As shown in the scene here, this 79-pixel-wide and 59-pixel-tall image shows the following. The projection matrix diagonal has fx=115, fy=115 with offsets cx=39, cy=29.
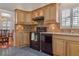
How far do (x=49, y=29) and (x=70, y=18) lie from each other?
15.1 inches

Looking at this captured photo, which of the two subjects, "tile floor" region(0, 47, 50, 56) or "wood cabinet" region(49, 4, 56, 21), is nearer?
"wood cabinet" region(49, 4, 56, 21)

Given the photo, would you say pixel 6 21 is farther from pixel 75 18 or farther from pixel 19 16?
pixel 75 18

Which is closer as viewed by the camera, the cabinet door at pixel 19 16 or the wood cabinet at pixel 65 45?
the wood cabinet at pixel 65 45

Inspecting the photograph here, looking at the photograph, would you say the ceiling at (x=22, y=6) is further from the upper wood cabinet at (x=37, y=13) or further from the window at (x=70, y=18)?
the window at (x=70, y=18)

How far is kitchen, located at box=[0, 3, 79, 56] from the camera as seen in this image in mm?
1857

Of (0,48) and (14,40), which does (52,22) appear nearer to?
(14,40)

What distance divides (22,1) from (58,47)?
1.01m

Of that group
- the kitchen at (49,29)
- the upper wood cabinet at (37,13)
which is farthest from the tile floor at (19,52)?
the upper wood cabinet at (37,13)

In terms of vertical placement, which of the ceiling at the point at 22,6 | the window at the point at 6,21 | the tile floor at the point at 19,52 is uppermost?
the ceiling at the point at 22,6

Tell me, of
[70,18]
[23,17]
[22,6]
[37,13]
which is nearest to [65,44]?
[70,18]

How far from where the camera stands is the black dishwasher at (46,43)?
6.61 feet

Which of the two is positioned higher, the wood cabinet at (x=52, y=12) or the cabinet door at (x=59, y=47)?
the wood cabinet at (x=52, y=12)

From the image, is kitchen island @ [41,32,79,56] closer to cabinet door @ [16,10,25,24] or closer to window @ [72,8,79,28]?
window @ [72,8,79,28]

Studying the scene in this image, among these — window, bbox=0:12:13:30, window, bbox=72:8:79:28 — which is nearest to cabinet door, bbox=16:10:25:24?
window, bbox=0:12:13:30
